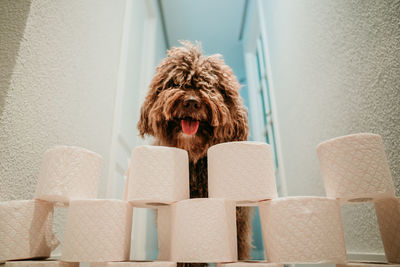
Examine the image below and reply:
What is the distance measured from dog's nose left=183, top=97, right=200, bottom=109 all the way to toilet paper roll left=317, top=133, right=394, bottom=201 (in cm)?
60

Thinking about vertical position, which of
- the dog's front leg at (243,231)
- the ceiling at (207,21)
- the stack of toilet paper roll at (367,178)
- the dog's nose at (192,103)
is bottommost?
the dog's front leg at (243,231)

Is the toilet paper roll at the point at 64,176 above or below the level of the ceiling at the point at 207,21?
below

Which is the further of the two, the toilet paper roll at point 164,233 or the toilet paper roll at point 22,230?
the toilet paper roll at point 164,233

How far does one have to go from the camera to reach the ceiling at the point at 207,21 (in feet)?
11.3

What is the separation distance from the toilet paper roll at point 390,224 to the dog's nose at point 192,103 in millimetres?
759

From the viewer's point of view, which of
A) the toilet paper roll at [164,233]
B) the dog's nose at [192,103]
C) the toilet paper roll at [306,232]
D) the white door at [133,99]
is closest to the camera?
the toilet paper roll at [306,232]

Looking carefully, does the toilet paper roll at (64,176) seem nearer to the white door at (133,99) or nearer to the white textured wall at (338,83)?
the white door at (133,99)

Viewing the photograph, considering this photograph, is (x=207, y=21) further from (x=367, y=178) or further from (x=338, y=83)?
(x=367, y=178)

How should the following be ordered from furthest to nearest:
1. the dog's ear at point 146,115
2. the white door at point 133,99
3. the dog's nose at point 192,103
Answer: the white door at point 133,99 → the dog's ear at point 146,115 → the dog's nose at point 192,103

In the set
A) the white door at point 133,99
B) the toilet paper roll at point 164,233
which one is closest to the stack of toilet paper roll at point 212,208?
the toilet paper roll at point 164,233

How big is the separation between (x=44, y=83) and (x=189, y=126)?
2.00 feet

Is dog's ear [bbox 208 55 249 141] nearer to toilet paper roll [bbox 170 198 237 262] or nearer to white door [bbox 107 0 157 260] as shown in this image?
toilet paper roll [bbox 170 198 237 262]

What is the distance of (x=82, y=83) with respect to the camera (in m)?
A: 1.29

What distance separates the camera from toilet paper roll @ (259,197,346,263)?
0.66 metres
